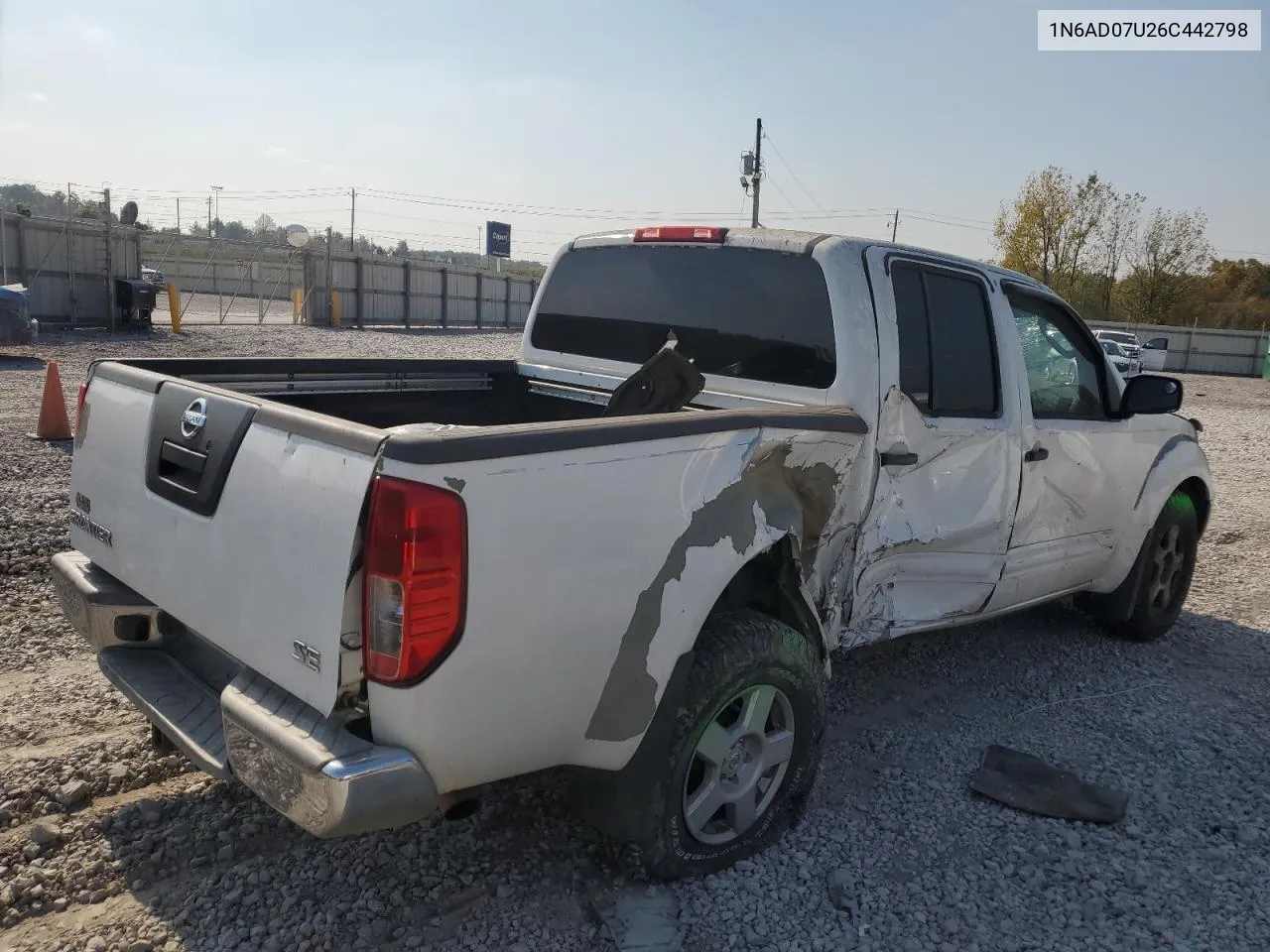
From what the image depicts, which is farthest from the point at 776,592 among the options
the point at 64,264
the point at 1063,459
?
the point at 64,264

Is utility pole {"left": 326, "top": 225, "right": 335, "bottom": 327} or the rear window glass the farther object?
utility pole {"left": 326, "top": 225, "right": 335, "bottom": 327}

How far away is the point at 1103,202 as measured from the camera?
48938 millimetres

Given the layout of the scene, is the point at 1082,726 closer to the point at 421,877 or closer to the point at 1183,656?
the point at 1183,656

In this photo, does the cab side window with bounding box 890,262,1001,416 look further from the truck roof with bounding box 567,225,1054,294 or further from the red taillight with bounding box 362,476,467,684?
the red taillight with bounding box 362,476,467,684

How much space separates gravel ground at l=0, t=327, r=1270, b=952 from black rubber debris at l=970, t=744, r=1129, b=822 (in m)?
0.07

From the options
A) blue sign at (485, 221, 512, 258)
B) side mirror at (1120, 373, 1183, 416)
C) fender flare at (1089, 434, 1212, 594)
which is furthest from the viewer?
blue sign at (485, 221, 512, 258)

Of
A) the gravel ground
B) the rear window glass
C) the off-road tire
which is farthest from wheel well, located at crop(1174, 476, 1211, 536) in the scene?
the rear window glass

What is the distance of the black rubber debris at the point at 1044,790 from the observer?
364 centimetres

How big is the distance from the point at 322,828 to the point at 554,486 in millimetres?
924

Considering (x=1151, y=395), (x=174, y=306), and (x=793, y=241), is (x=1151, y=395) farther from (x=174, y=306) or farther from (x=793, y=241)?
(x=174, y=306)

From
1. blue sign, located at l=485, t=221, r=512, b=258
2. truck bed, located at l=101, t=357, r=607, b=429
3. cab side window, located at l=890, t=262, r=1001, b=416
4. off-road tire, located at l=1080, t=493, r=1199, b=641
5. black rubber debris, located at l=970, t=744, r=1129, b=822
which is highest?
blue sign, located at l=485, t=221, r=512, b=258

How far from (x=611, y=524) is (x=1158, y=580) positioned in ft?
14.1

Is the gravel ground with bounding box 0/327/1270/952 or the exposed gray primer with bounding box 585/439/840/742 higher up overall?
the exposed gray primer with bounding box 585/439/840/742

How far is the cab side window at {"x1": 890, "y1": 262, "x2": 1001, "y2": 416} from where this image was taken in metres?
3.71
